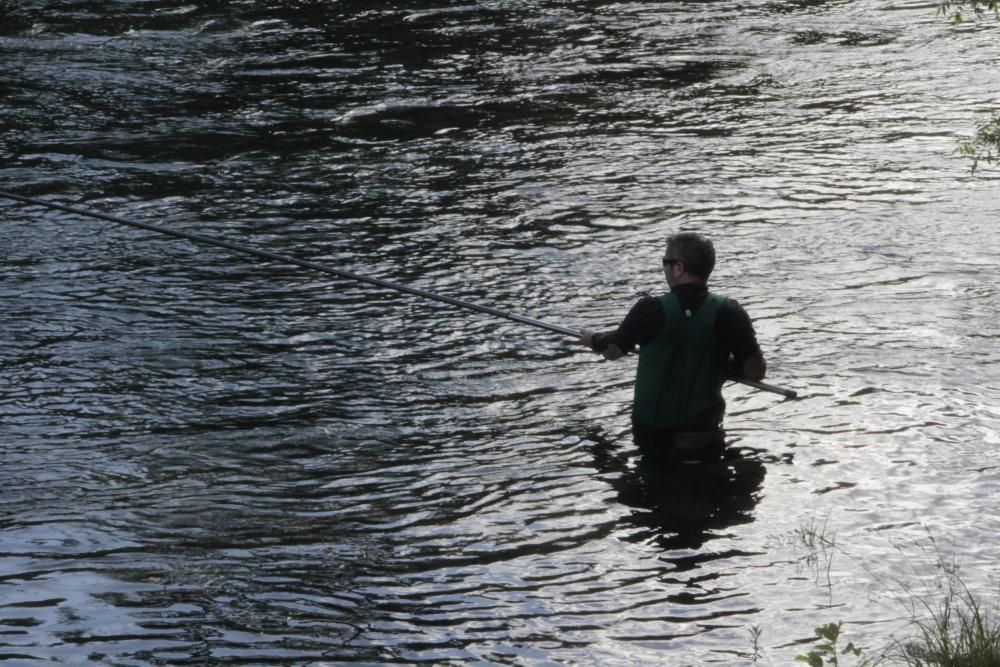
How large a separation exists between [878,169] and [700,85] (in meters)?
4.41

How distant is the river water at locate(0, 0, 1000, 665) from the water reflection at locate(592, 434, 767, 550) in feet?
0.11

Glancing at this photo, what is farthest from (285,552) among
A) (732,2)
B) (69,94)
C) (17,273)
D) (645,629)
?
(732,2)

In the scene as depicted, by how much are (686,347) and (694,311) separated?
0.20 m

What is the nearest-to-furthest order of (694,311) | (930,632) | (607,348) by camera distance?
(930,632) → (694,311) → (607,348)

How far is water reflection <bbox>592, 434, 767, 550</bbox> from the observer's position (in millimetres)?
6828

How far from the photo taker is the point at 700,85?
1800 cm

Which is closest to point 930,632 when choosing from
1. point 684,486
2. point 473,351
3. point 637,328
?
point 684,486

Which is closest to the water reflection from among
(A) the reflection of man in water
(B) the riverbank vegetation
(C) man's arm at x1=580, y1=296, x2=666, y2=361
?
(A) the reflection of man in water

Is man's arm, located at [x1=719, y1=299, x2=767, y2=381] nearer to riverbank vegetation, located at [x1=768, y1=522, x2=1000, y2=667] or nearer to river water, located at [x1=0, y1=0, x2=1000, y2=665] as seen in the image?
river water, located at [x1=0, y1=0, x2=1000, y2=665]

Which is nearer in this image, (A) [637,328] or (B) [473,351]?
(A) [637,328]

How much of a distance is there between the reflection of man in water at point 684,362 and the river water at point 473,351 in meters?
0.20

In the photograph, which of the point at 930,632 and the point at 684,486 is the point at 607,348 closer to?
the point at 684,486

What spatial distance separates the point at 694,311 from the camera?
23.8 ft

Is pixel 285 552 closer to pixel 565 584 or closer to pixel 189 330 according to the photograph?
pixel 565 584
